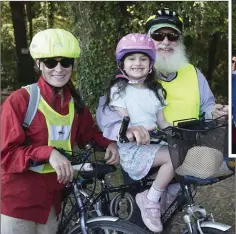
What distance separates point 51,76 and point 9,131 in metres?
0.37

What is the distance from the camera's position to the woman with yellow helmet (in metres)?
2.34

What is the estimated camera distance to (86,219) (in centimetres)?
255

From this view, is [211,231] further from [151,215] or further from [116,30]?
[116,30]

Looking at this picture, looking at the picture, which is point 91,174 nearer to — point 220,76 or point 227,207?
point 227,207

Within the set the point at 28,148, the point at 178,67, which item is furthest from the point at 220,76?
the point at 28,148

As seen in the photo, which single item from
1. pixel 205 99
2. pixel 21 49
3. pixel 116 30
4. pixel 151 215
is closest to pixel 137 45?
pixel 205 99

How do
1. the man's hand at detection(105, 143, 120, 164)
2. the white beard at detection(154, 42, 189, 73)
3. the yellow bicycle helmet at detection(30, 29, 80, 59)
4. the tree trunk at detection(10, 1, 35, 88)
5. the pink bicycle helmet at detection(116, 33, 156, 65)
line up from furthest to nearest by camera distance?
1. the tree trunk at detection(10, 1, 35, 88)
2. the white beard at detection(154, 42, 189, 73)
3. the man's hand at detection(105, 143, 120, 164)
4. the pink bicycle helmet at detection(116, 33, 156, 65)
5. the yellow bicycle helmet at detection(30, 29, 80, 59)

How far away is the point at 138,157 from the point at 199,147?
377 millimetres

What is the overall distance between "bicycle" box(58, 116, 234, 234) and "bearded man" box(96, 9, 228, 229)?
0.09 metres

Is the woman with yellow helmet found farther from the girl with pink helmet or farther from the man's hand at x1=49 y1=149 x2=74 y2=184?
the girl with pink helmet

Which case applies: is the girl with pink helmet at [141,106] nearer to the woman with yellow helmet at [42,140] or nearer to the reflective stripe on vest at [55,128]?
the woman with yellow helmet at [42,140]

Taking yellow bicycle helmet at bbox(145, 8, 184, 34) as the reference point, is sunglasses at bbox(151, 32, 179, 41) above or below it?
below

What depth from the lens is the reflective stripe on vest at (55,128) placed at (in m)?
2.46

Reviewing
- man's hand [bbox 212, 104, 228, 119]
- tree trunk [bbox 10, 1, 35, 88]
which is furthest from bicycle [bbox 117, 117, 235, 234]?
tree trunk [bbox 10, 1, 35, 88]
